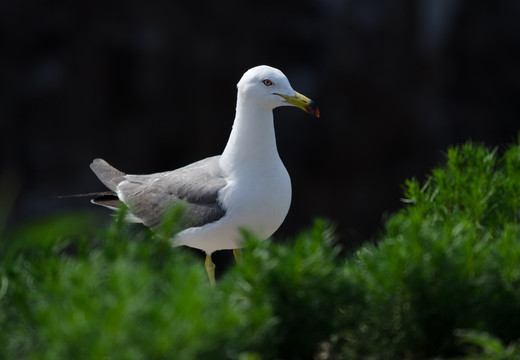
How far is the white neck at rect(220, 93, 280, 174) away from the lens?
5445 millimetres

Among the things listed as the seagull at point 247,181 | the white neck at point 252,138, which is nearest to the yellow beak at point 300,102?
the seagull at point 247,181

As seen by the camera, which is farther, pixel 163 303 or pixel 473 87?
pixel 473 87

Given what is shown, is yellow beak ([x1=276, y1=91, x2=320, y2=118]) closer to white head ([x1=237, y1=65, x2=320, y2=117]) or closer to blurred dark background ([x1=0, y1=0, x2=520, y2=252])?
white head ([x1=237, y1=65, x2=320, y2=117])

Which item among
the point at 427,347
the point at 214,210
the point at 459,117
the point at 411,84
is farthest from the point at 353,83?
the point at 427,347

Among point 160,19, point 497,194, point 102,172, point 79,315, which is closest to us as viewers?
point 79,315

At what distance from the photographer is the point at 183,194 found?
5.84 metres

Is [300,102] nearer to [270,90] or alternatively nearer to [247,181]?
[270,90]

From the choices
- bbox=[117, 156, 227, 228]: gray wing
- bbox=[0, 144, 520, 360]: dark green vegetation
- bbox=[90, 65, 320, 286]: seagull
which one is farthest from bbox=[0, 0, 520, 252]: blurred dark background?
bbox=[0, 144, 520, 360]: dark green vegetation

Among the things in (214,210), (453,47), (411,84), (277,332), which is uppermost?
(453,47)

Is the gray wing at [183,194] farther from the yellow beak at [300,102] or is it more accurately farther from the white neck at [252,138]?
the yellow beak at [300,102]

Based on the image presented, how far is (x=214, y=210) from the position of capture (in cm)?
543

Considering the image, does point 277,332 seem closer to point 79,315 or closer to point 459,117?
point 79,315

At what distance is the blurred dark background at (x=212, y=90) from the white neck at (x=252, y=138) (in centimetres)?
1121

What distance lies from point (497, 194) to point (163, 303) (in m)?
2.62
